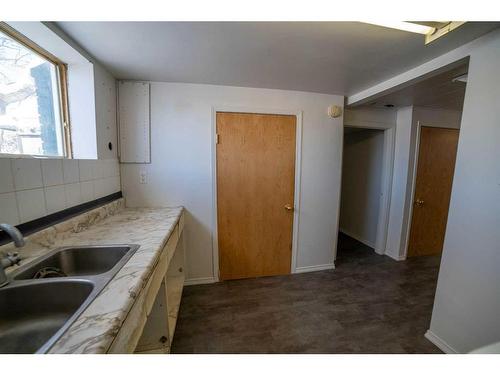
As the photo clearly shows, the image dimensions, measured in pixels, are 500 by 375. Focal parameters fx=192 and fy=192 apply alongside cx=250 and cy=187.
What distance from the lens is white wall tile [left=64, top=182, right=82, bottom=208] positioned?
47.5 inches

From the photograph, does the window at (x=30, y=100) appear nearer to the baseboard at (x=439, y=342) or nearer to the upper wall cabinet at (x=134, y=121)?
the upper wall cabinet at (x=134, y=121)

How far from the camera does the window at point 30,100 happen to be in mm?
1014

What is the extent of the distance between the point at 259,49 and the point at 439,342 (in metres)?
2.44

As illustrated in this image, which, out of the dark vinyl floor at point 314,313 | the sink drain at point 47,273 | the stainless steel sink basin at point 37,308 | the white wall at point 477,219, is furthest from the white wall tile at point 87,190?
the white wall at point 477,219

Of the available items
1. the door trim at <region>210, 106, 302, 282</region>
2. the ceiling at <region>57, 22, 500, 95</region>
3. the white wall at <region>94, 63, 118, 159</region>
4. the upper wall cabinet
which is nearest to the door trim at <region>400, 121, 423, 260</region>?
the ceiling at <region>57, 22, 500, 95</region>

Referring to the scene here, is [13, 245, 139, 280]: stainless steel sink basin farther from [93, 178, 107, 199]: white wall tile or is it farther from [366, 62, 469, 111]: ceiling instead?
Answer: [366, 62, 469, 111]: ceiling

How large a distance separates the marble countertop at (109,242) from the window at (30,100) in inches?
19.8

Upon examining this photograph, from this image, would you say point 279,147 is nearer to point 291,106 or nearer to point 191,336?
point 291,106

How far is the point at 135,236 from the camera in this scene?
3.78 feet

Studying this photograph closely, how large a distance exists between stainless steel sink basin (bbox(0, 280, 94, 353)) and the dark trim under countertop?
294 mm

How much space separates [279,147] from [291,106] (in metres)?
0.46

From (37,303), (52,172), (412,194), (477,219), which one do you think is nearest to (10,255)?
(37,303)
